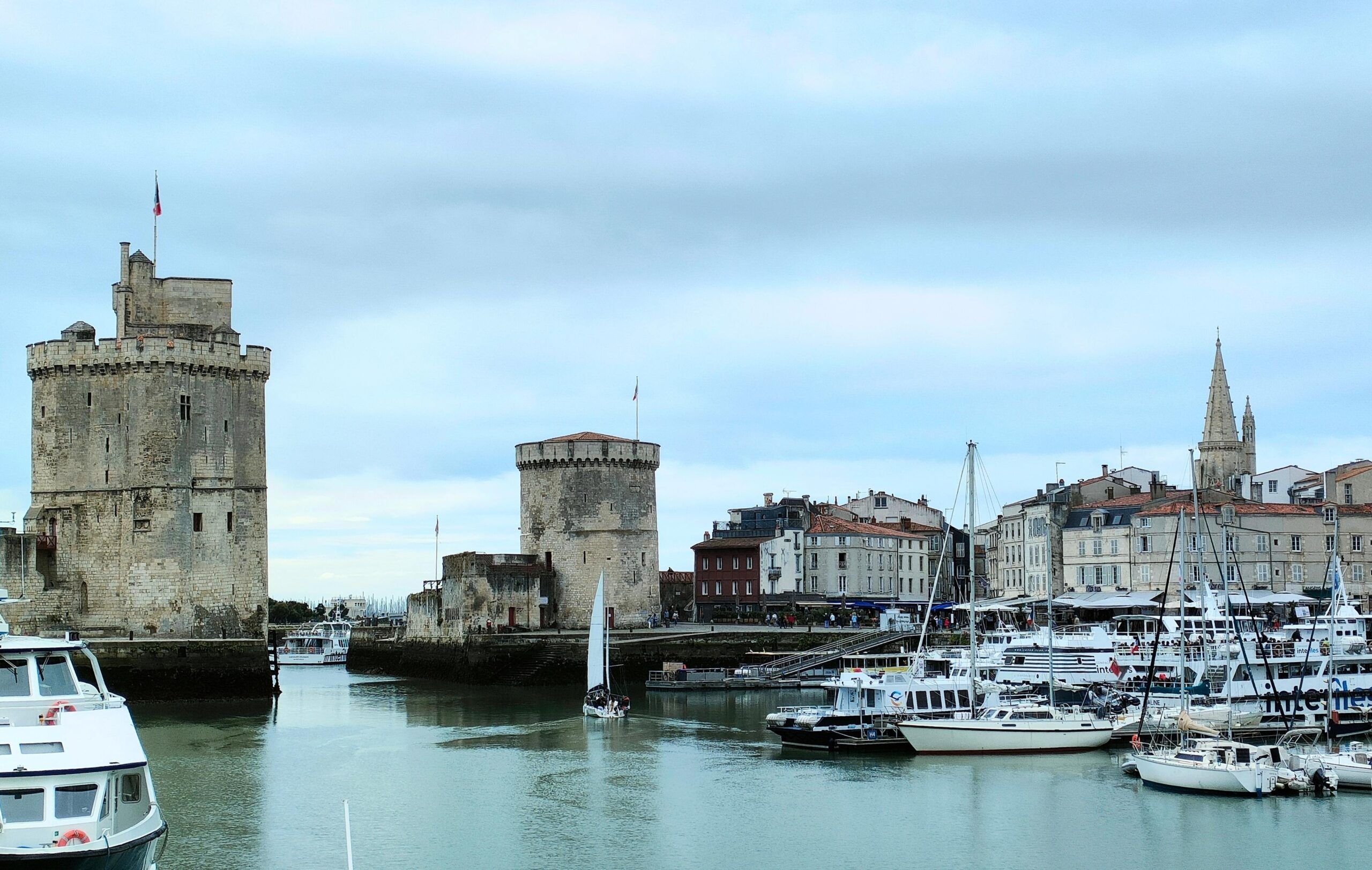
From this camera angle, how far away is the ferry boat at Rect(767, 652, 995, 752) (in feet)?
133

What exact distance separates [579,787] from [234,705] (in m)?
22.1

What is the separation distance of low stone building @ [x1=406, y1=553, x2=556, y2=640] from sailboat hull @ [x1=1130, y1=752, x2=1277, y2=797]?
38.8 metres

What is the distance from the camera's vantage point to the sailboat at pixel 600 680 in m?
49.7

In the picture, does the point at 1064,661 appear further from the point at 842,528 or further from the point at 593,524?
the point at 842,528

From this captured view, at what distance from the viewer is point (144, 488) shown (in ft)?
177

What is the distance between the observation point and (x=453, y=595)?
70.4 metres

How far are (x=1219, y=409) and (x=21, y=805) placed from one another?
94.3 metres

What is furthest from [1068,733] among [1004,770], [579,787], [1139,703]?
[579,787]

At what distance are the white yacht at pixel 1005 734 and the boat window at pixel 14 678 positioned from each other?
75.5 ft

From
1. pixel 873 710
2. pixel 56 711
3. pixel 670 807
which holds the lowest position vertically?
pixel 670 807

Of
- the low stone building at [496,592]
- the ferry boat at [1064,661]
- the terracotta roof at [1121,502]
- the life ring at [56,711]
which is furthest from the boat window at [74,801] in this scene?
the terracotta roof at [1121,502]

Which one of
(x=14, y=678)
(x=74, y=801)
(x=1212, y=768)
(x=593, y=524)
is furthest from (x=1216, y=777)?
(x=593, y=524)

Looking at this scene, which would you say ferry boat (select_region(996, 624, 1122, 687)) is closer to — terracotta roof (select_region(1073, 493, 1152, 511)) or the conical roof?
terracotta roof (select_region(1073, 493, 1152, 511))

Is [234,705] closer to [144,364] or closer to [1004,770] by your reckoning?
[144,364]
